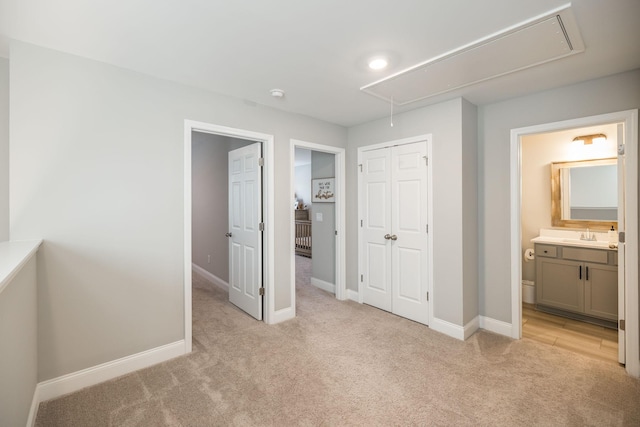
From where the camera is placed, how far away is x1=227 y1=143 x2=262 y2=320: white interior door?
3342mm

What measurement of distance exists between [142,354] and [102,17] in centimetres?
239

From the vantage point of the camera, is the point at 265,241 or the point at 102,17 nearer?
the point at 102,17

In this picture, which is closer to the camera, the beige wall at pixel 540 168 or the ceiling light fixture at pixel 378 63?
the ceiling light fixture at pixel 378 63

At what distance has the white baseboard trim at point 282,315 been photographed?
328 centimetres

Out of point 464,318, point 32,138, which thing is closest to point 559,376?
point 464,318

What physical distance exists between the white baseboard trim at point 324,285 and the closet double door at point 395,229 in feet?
2.00

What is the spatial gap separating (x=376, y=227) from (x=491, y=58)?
212cm

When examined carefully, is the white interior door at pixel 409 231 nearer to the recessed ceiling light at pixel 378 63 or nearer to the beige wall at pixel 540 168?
the recessed ceiling light at pixel 378 63

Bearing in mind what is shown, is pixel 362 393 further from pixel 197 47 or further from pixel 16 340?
pixel 197 47

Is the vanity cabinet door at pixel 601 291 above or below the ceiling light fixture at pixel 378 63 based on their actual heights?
below

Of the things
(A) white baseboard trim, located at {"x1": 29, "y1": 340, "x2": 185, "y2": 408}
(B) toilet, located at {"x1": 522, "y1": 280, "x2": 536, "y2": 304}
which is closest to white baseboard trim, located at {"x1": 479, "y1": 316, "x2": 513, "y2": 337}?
(B) toilet, located at {"x1": 522, "y1": 280, "x2": 536, "y2": 304}

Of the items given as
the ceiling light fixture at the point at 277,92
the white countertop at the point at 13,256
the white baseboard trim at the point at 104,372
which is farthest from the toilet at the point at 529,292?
the white countertop at the point at 13,256

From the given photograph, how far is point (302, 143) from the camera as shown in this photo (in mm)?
3508

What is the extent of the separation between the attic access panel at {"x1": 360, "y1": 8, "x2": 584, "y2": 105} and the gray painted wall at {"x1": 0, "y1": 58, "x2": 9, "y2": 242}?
8.76ft
